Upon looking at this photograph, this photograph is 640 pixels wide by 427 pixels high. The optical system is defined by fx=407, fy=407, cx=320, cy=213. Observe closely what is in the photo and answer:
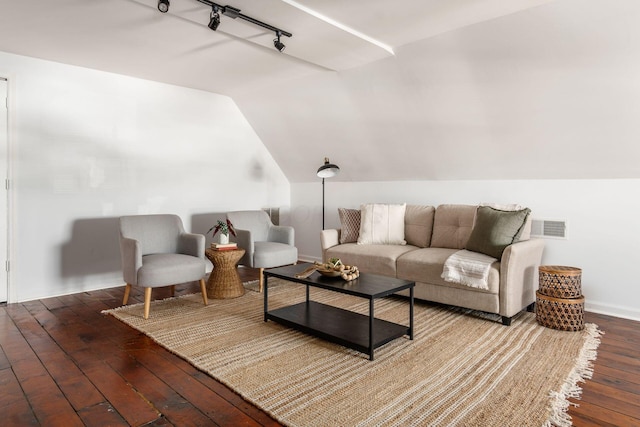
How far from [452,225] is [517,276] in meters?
0.98

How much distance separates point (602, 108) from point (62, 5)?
4.01 meters

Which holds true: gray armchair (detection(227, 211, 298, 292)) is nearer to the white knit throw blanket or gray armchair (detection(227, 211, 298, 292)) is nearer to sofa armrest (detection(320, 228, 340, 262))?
sofa armrest (detection(320, 228, 340, 262))

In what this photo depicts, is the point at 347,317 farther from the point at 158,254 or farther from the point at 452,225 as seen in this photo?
the point at 158,254

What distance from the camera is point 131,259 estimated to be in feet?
11.3

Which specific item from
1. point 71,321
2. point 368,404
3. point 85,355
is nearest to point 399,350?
point 368,404

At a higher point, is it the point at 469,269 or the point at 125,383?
the point at 469,269

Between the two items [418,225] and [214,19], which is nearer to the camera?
[214,19]

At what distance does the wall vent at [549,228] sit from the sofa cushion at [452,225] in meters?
0.59

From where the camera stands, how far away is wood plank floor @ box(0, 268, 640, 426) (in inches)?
75.2

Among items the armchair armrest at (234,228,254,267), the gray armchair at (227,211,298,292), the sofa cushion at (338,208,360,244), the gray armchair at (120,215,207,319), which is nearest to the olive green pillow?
the sofa cushion at (338,208,360,244)

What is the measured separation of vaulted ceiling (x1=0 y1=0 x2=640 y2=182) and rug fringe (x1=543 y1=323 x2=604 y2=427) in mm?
1558

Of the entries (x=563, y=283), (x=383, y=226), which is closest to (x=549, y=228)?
(x=563, y=283)

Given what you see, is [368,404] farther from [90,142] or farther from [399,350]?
[90,142]

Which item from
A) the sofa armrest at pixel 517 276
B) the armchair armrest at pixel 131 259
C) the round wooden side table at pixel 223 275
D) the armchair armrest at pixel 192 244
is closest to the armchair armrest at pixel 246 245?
the round wooden side table at pixel 223 275
